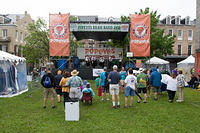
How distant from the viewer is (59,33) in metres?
15.1

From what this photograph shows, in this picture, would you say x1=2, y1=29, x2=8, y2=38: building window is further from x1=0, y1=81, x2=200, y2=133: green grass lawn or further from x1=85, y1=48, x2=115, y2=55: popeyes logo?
x1=0, y1=81, x2=200, y2=133: green grass lawn

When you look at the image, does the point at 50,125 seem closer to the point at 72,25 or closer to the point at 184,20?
the point at 72,25

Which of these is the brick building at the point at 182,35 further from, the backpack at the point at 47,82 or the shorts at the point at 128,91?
the backpack at the point at 47,82

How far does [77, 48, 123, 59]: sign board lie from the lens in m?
18.7

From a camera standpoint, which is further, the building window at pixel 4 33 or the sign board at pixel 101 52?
the building window at pixel 4 33

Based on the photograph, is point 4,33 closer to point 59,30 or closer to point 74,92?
point 59,30

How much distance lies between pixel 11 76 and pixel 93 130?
7.53 metres

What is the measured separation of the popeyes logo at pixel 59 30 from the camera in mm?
15062

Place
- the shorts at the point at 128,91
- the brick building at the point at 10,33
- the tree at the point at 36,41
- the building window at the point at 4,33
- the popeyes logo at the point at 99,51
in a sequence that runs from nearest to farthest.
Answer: the shorts at the point at 128,91, the popeyes logo at the point at 99,51, the tree at the point at 36,41, the brick building at the point at 10,33, the building window at the point at 4,33

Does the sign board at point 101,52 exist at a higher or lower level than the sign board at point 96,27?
lower

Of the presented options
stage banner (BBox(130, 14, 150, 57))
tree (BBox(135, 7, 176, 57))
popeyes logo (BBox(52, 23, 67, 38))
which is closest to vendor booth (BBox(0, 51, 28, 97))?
popeyes logo (BBox(52, 23, 67, 38))

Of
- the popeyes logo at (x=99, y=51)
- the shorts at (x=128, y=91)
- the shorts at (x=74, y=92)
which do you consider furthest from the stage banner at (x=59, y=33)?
the shorts at (x=128, y=91)

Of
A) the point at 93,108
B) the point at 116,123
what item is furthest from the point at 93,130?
the point at 93,108

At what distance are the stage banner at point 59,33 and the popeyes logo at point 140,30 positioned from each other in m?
6.29
